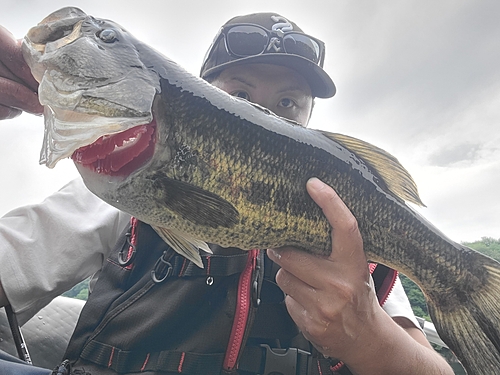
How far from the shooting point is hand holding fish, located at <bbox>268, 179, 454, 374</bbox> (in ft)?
4.75

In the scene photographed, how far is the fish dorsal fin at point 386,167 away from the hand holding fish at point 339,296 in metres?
0.28

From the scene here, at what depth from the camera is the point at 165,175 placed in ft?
4.18

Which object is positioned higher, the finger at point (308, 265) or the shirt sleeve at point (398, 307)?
the finger at point (308, 265)

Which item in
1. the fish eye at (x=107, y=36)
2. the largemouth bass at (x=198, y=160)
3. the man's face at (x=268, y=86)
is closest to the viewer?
the largemouth bass at (x=198, y=160)

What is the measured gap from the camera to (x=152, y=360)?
1764 mm

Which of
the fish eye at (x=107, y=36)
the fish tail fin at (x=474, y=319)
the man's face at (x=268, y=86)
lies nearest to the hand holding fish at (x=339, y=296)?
the fish tail fin at (x=474, y=319)

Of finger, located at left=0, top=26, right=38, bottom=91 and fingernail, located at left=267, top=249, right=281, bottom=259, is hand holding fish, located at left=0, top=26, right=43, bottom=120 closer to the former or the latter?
finger, located at left=0, top=26, right=38, bottom=91

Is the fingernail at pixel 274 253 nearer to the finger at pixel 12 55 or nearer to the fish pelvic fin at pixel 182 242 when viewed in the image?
the fish pelvic fin at pixel 182 242

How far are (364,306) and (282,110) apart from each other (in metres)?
1.57

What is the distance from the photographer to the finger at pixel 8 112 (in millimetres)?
1441

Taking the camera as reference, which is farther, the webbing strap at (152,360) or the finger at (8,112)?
the webbing strap at (152,360)

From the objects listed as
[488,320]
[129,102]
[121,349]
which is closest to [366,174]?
[488,320]

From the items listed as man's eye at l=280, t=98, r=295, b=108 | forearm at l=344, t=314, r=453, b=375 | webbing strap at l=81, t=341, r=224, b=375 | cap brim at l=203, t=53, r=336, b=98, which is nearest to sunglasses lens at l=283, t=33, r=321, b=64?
cap brim at l=203, t=53, r=336, b=98

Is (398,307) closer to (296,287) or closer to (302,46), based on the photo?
(296,287)
